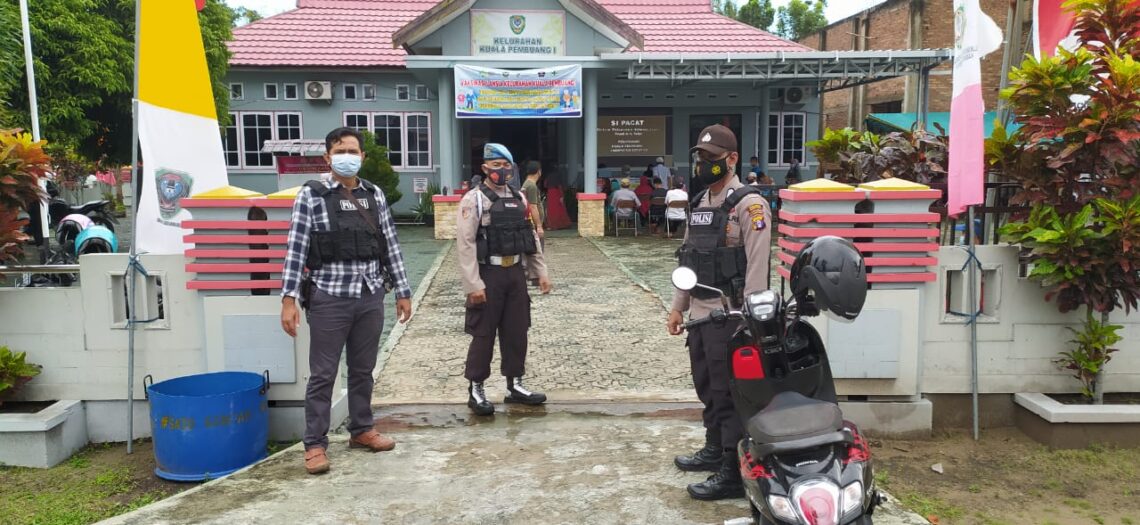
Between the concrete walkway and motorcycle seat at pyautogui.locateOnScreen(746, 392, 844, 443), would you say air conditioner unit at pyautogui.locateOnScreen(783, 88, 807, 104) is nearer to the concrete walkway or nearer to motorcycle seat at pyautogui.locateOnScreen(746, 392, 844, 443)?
the concrete walkway

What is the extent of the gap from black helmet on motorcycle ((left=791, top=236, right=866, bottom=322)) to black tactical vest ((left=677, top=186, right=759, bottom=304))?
0.94 metres

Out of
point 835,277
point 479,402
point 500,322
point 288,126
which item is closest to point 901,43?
point 288,126

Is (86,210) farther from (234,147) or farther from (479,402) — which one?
(234,147)

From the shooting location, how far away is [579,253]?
13625mm

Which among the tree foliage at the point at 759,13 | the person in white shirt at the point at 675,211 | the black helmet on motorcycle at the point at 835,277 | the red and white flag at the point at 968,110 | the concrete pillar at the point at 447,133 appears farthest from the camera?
the tree foliage at the point at 759,13

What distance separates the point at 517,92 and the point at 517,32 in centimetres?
186

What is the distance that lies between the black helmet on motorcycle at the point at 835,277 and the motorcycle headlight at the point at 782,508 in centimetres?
65

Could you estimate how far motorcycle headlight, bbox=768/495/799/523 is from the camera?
2521 mm

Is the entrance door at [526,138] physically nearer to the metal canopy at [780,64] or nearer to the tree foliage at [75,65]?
the metal canopy at [780,64]

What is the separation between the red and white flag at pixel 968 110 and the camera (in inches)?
188

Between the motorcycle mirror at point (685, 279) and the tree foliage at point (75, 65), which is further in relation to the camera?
the tree foliage at point (75, 65)

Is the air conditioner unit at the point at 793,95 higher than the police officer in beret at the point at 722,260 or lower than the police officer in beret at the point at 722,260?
higher

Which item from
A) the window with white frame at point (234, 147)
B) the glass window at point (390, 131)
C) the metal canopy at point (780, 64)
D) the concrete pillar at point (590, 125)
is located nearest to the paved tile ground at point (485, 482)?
the metal canopy at point (780, 64)

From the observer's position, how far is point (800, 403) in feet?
9.02
